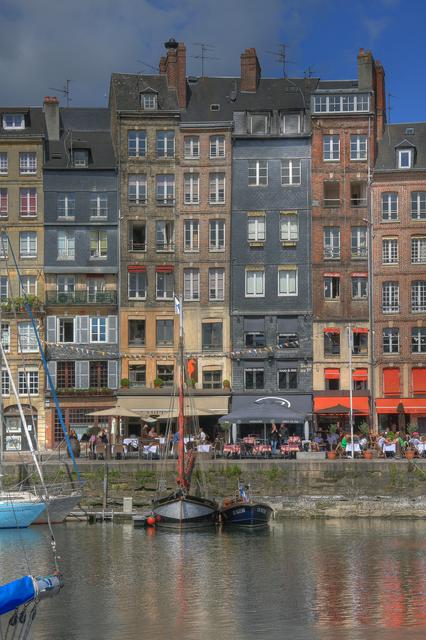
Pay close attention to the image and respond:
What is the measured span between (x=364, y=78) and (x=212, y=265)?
13942mm

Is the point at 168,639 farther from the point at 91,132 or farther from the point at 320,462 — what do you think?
the point at 91,132

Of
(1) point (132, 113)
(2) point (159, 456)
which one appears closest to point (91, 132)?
(1) point (132, 113)

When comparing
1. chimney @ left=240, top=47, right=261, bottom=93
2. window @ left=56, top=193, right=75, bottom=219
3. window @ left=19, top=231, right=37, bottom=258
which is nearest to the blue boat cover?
window @ left=19, top=231, right=37, bottom=258

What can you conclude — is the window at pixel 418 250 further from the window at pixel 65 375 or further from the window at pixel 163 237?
the window at pixel 65 375

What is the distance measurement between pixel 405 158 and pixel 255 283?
11.0m

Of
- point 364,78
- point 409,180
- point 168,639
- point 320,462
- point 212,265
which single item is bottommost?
point 168,639

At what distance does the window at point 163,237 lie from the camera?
239ft

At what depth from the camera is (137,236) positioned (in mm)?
73250

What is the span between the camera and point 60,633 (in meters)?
32.7

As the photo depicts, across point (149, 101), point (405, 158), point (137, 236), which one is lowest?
point (137, 236)

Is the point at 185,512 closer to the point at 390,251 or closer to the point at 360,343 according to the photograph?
the point at 360,343

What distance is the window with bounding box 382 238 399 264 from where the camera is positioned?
7150 cm

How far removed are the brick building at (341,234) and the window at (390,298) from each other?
3.42 feet

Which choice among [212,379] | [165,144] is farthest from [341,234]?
[165,144]
